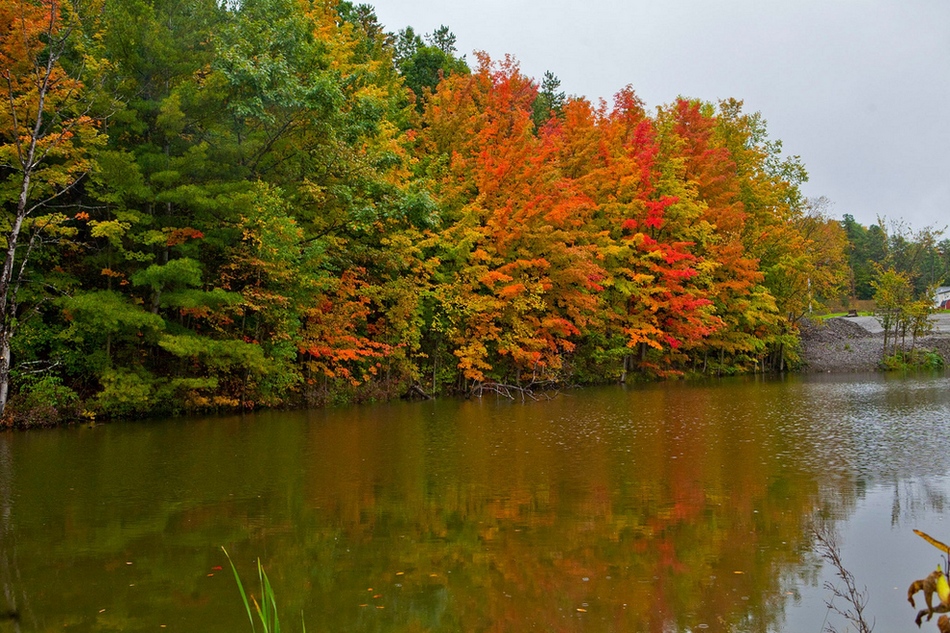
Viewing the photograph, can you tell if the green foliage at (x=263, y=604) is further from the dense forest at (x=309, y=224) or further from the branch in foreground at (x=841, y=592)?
the dense forest at (x=309, y=224)

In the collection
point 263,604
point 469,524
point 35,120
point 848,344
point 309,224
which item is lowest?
point 469,524

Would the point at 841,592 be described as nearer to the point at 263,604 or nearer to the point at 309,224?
the point at 263,604

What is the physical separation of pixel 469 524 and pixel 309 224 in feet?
48.4

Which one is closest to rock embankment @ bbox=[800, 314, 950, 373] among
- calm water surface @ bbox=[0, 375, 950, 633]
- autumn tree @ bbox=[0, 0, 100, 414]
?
calm water surface @ bbox=[0, 375, 950, 633]

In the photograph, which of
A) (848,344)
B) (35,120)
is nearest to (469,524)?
(35,120)

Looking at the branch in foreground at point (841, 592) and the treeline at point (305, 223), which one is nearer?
the branch in foreground at point (841, 592)

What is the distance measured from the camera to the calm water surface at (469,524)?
543 cm

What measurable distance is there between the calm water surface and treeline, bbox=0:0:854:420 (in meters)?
2.21

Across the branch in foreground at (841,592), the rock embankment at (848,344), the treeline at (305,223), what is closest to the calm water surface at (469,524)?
the branch in foreground at (841,592)

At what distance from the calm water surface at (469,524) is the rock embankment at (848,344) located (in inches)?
1023

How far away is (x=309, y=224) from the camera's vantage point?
69.1ft

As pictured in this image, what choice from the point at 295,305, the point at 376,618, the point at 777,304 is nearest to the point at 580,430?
the point at 295,305

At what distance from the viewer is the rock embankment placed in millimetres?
39531

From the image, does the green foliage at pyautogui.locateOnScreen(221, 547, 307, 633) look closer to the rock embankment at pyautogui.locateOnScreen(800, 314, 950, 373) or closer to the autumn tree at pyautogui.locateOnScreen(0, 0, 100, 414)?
the autumn tree at pyautogui.locateOnScreen(0, 0, 100, 414)
